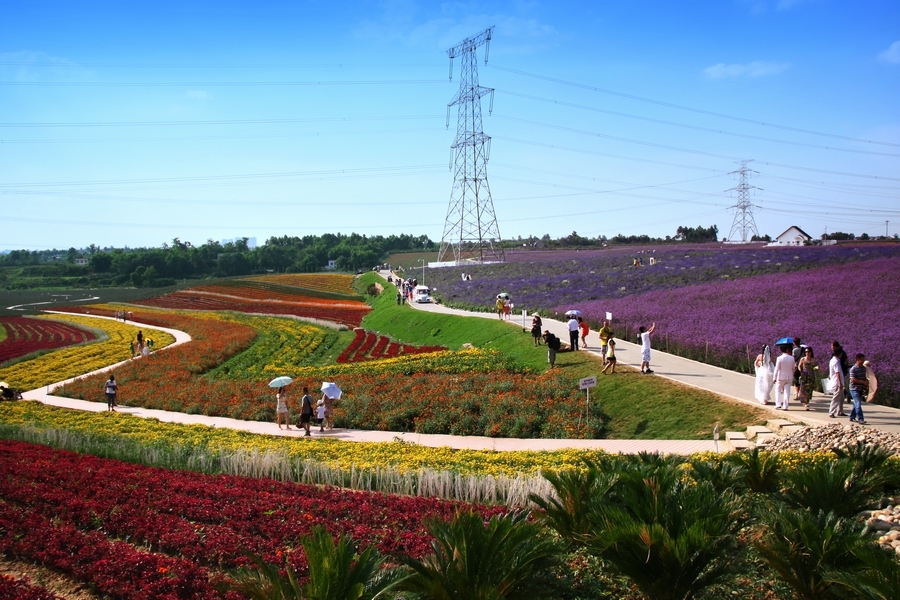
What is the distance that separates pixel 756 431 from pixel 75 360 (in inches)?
1308

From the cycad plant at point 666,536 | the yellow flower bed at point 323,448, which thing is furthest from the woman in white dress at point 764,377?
the cycad plant at point 666,536

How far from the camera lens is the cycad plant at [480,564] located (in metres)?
6.92

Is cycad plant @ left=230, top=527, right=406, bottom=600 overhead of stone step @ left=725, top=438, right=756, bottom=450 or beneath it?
overhead

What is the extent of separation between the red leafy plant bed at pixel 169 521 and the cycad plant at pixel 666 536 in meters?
2.60

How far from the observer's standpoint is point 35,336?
4556 cm

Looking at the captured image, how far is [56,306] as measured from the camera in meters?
67.4

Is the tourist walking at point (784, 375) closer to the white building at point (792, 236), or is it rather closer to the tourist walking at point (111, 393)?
the tourist walking at point (111, 393)

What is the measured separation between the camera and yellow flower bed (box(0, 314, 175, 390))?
1267 inches

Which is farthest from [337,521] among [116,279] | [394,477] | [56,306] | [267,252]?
[267,252]

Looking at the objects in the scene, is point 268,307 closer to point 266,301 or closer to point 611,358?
point 266,301

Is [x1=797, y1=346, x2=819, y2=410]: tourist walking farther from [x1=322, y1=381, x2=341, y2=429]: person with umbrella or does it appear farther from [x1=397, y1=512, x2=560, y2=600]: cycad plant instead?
[x1=322, y1=381, x2=341, y2=429]: person with umbrella

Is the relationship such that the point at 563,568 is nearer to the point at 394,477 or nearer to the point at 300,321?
the point at 394,477

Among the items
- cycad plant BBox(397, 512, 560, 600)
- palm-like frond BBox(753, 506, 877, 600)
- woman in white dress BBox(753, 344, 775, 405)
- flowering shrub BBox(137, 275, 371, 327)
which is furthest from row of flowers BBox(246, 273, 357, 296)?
palm-like frond BBox(753, 506, 877, 600)

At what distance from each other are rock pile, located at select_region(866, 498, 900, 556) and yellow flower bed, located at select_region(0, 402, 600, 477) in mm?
4298
